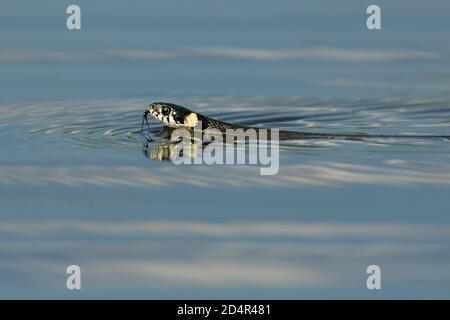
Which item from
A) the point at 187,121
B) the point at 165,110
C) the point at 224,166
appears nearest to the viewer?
the point at 224,166

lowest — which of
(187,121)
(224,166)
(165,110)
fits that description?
(224,166)

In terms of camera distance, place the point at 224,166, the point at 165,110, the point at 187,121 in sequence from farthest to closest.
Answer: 1. the point at 187,121
2. the point at 165,110
3. the point at 224,166

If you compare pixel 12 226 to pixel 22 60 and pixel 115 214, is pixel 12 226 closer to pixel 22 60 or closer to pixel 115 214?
pixel 115 214

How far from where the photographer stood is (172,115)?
61.5ft

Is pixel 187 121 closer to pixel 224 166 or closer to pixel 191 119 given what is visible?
pixel 191 119

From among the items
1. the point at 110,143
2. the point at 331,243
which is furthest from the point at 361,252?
the point at 110,143

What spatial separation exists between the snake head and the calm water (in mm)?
430

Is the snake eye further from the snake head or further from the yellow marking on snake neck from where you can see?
the yellow marking on snake neck

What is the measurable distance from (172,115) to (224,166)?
355 centimetres

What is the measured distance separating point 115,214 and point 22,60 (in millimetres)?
8431

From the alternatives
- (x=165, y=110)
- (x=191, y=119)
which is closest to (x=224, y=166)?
(x=165, y=110)

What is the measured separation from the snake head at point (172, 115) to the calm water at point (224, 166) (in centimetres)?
43

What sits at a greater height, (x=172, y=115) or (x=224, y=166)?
(x=172, y=115)
